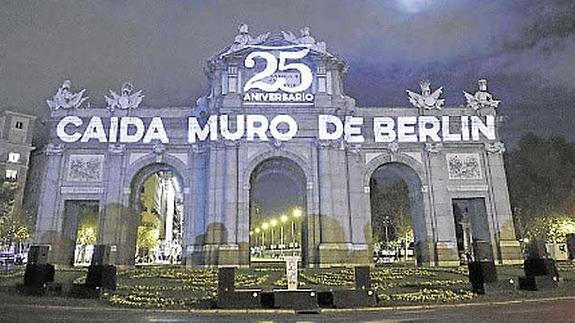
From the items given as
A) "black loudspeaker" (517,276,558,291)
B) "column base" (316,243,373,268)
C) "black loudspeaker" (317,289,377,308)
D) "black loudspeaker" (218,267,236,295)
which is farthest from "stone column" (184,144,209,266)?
"black loudspeaker" (517,276,558,291)

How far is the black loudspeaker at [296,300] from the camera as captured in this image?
58.6ft

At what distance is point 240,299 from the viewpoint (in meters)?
18.2

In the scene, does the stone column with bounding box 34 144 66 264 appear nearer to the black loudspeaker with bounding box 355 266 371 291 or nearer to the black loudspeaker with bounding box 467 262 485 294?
the black loudspeaker with bounding box 355 266 371 291

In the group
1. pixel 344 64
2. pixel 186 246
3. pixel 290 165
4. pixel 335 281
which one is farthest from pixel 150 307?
pixel 344 64

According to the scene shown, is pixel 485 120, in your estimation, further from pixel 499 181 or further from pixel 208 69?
pixel 208 69

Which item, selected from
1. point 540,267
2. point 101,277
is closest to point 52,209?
point 101,277

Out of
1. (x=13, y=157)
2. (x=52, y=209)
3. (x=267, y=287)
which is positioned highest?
(x=13, y=157)

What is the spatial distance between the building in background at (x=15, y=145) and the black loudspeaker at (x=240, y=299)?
84.0 meters

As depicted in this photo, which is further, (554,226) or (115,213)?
(554,226)

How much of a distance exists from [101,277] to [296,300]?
34.5 feet

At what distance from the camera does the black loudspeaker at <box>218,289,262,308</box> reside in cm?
1809

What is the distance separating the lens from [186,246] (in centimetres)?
4178

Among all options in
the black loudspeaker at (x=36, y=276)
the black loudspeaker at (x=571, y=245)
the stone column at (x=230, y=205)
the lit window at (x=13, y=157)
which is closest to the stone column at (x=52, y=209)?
the stone column at (x=230, y=205)

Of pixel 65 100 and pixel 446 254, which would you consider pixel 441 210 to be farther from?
pixel 65 100
